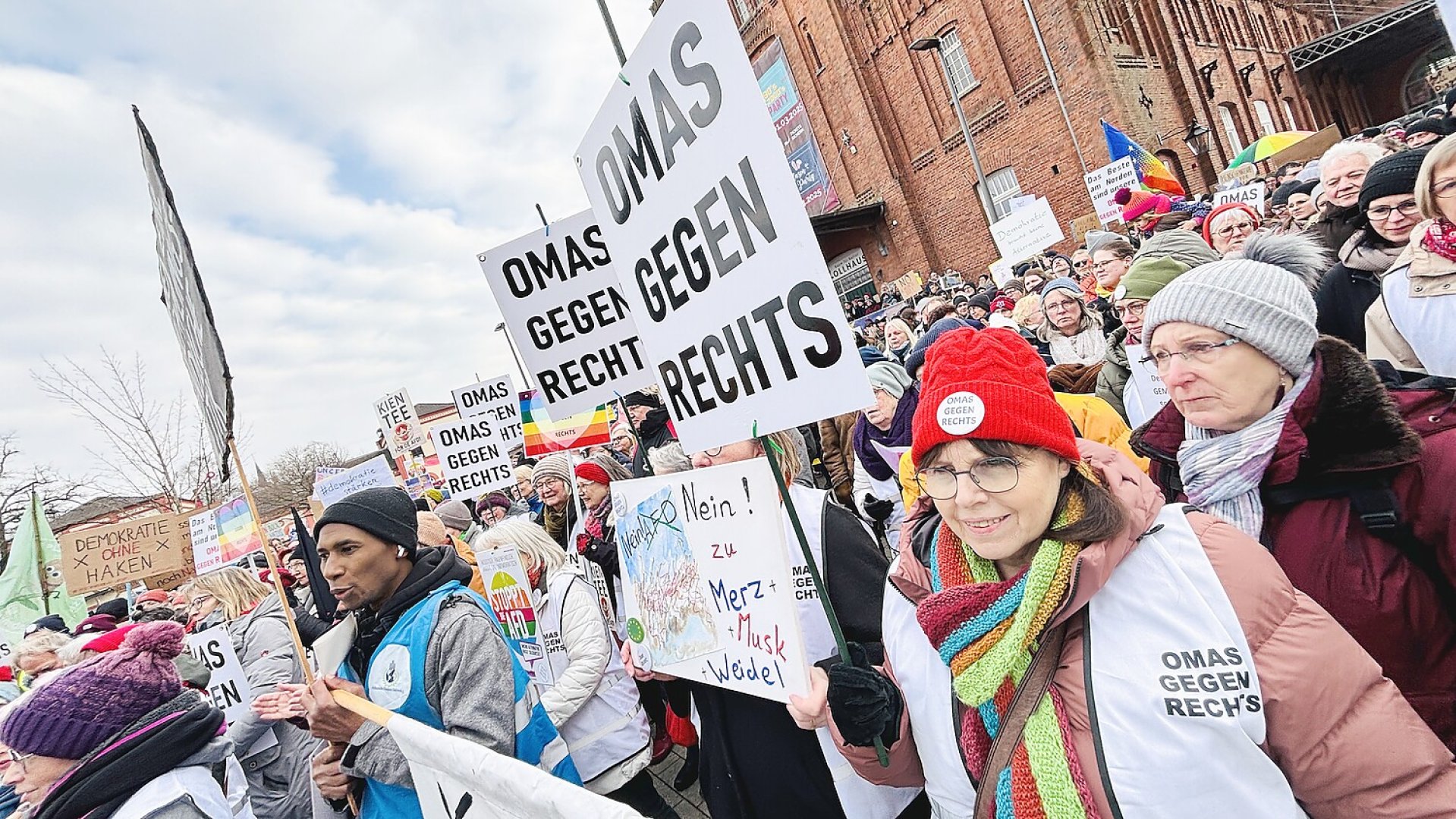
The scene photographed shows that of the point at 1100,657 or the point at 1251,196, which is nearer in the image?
the point at 1100,657

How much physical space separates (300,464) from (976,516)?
53.7 metres

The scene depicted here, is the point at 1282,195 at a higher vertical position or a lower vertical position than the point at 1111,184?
lower

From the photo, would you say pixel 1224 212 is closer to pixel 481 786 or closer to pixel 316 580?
pixel 481 786

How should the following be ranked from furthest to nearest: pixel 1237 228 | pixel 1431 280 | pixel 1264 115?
pixel 1264 115 < pixel 1237 228 < pixel 1431 280

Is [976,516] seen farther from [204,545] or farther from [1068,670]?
[204,545]

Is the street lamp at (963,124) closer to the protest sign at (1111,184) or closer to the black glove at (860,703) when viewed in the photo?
the protest sign at (1111,184)

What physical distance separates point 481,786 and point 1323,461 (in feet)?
6.57

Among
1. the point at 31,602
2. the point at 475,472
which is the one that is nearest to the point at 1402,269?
the point at 475,472

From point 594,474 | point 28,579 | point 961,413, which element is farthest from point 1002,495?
point 28,579

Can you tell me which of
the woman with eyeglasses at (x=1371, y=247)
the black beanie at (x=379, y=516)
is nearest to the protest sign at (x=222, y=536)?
the black beanie at (x=379, y=516)

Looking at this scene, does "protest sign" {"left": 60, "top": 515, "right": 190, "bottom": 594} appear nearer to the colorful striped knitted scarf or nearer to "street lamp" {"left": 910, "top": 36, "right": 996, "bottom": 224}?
the colorful striped knitted scarf

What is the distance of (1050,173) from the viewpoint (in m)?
19.3

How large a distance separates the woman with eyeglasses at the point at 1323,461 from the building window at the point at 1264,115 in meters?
28.9

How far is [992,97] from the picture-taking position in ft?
65.9
